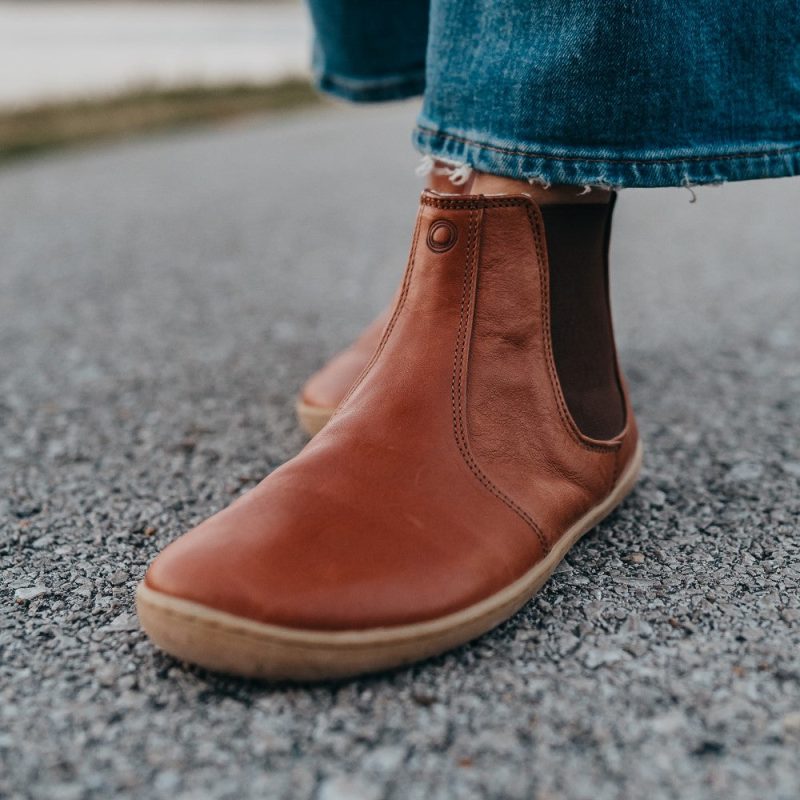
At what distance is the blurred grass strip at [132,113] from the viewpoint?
5734 mm

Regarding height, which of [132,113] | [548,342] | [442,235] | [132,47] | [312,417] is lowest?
[132,47]

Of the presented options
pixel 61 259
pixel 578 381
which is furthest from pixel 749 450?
pixel 61 259

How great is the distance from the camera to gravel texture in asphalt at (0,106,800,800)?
796mm

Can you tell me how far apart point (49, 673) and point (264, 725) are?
247 millimetres

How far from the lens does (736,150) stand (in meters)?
1.03

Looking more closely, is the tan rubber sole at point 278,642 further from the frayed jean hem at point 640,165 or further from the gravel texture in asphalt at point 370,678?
the frayed jean hem at point 640,165

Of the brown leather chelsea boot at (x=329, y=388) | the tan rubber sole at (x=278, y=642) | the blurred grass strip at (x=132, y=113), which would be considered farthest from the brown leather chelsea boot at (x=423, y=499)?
the blurred grass strip at (x=132, y=113)

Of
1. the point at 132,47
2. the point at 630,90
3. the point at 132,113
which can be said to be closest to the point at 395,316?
the point at 630,90

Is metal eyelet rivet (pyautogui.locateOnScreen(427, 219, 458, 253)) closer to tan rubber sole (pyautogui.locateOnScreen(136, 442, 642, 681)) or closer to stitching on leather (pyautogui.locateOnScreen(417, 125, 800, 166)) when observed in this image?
stitching on leather (pyautogui.locateOnScreen(417, 125, 800, 166))

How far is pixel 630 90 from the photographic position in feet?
3.25

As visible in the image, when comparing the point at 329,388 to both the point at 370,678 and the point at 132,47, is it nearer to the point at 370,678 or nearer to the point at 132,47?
the point at 370,678

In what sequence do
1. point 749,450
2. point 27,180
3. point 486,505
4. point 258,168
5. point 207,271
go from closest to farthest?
point 486,505
point 749,450
point 207,271
point 27,180
point 258,168

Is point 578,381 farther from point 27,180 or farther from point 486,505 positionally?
point 27,180

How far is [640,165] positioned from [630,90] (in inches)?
3.2
